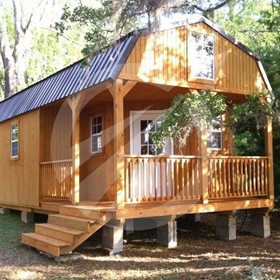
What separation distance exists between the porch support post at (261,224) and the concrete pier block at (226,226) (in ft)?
2.96

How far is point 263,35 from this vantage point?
72.9 feet

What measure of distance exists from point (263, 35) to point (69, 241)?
17691 mm

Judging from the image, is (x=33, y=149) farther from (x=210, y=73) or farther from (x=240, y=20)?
(x=240, y=20)

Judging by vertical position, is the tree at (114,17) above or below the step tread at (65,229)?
above

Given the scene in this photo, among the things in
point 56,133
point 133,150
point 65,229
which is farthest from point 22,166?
point 65,229

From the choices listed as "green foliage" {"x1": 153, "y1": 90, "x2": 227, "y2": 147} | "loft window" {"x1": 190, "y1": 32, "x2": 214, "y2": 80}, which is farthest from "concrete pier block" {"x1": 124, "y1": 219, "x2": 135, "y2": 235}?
"loft window" {"x1": 190, "y1": 32, "x2": 214, "y2": 80}

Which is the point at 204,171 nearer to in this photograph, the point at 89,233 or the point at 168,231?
the point at 168,231

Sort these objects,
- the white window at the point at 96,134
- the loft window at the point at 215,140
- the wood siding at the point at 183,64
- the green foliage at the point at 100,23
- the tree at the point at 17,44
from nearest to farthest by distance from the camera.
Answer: the green foliage at the point at 100,23
the wood siding at the point at 183,64
the white window at the point at 96,134
the loft window at the point at 215,140
the tree at the point at 17,44

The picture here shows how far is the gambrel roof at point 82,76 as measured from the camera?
8.74 meters

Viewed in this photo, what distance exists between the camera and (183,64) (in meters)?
9.73

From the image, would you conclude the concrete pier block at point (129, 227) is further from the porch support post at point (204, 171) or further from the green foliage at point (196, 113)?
the green foliage at point (196, 113)

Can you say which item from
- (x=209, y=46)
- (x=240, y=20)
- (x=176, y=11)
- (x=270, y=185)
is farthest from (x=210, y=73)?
(x=240, y=20)

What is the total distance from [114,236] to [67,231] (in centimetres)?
95

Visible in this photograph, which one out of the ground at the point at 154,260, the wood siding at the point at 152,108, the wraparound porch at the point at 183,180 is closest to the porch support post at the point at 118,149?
the wraparound porch at the point at 183,180
